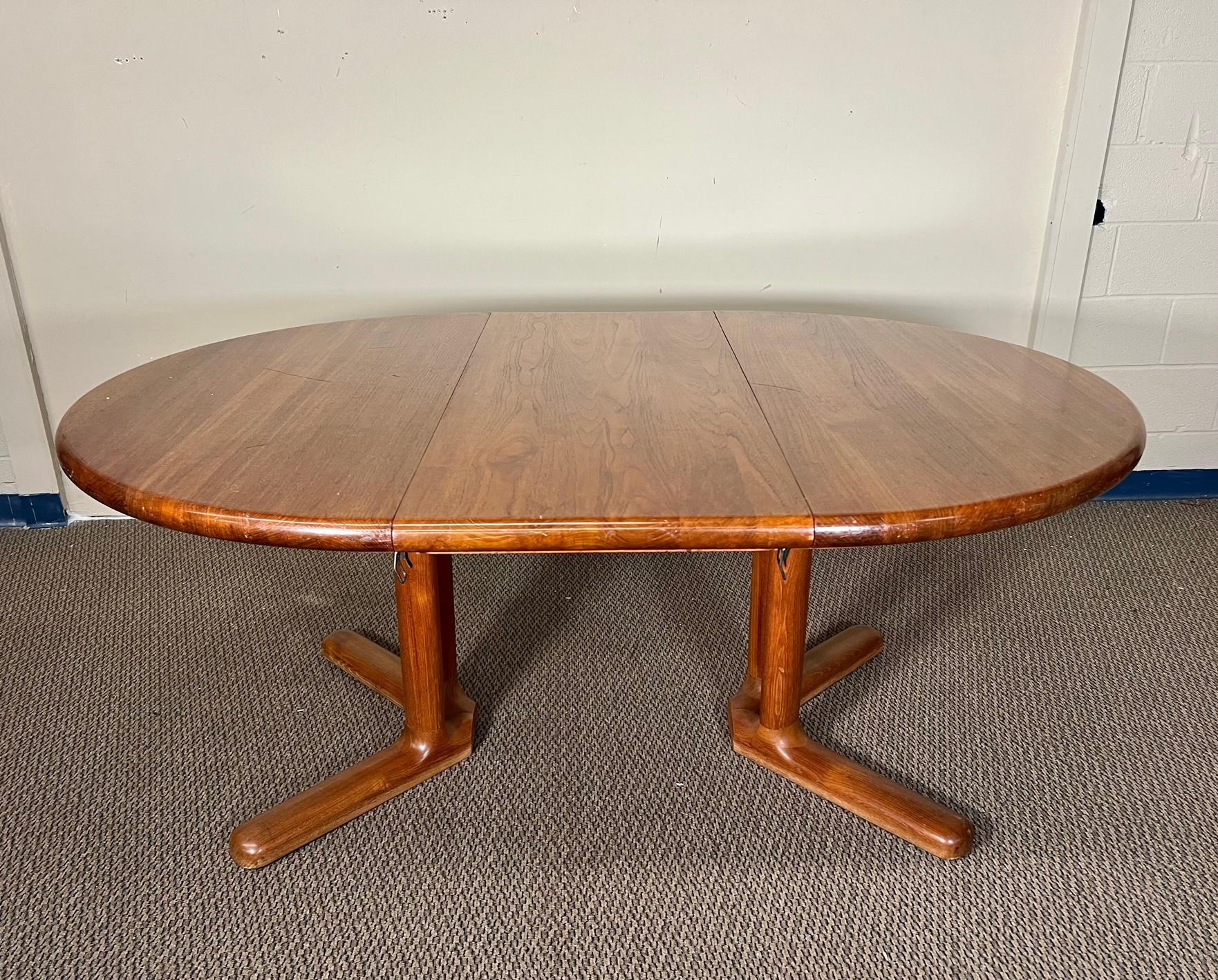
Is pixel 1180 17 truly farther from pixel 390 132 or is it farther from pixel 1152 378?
pixel 390 132

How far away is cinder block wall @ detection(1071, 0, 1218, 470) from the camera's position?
215 cm

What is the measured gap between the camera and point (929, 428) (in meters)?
1.24

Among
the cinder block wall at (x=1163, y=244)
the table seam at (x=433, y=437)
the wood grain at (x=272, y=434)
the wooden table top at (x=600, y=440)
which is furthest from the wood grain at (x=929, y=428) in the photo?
the cinder block wall at (x=1163, y=244)

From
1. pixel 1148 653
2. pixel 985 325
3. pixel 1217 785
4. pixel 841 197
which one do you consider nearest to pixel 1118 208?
pixel 985 325

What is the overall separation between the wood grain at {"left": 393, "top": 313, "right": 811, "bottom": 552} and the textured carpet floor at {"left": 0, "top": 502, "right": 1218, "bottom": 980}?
1.97 ft

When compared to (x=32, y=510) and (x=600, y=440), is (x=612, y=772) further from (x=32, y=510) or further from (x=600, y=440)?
(x=32, y=510)

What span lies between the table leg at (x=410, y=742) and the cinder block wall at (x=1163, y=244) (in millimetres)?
1785

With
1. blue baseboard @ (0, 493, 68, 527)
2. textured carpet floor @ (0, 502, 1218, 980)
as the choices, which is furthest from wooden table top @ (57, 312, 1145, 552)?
blue baseboard @ (0, 493, 68, 527)

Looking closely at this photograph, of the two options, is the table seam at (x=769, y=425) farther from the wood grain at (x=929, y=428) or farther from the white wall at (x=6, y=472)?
the white wall at (x=6, y=472)

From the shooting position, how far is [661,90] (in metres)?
2.13

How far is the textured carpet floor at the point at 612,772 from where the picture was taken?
4.08 ft

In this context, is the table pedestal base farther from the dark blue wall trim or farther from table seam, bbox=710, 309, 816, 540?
the dark blue wall trim

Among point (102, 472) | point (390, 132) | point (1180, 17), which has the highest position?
point (1180, 17)

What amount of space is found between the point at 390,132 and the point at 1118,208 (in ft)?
5.63
